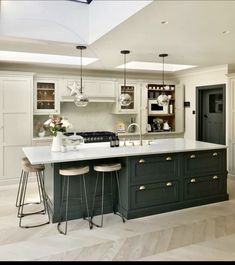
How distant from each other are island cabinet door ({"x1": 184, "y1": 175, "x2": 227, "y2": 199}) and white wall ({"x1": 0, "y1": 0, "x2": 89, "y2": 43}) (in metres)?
2.69

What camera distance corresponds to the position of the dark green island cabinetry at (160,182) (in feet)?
12.7

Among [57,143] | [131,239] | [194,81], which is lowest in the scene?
[131,239]

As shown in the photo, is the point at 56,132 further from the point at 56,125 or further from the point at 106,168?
the point at 106,168

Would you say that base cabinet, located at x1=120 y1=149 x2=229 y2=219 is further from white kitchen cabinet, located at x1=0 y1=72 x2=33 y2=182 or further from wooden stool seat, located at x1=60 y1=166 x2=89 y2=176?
white kitchen cabinet, located at x1=0 y1=72 x2=33 y2=182

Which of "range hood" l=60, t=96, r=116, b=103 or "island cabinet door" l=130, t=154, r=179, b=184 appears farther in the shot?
"range hood" l=60, t=96, r=116, b=103

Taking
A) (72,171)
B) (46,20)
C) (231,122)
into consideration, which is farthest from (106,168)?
(231,122)

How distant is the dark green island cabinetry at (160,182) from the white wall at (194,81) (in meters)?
2.00

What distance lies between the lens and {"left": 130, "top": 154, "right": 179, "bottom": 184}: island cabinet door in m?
3.93

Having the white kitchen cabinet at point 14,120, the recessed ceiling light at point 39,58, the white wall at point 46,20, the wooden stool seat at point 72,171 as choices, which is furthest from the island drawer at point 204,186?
the white kitchen cabinet at point 14,120

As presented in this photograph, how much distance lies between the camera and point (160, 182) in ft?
13.5

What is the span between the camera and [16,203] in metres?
4.48

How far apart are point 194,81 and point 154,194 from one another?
12.8 feet

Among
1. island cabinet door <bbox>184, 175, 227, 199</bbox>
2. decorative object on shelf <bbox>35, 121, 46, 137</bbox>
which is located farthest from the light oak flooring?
decorative object on shelf <bbox>35, 121, 46, 137</bbox>

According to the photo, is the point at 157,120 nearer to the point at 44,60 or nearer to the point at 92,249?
the point at 44,60
